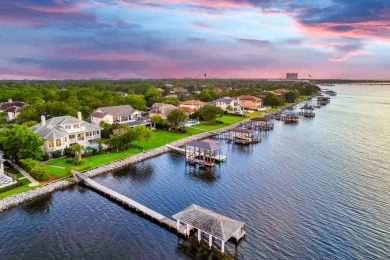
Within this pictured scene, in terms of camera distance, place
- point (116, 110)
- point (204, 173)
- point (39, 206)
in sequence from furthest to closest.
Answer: point (116, 110), point (204, 173), point (39, 206)

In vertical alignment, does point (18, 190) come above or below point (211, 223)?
below

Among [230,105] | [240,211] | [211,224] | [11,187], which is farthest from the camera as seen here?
[230,105]

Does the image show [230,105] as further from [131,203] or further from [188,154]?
[131,203]

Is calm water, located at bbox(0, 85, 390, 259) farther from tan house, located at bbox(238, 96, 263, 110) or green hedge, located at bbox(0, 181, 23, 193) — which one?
tan house, located at bbox(238, 96, 263, 110)

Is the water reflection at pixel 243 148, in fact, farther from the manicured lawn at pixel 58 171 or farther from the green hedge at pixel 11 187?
→ the green hedge at pixel 11 187

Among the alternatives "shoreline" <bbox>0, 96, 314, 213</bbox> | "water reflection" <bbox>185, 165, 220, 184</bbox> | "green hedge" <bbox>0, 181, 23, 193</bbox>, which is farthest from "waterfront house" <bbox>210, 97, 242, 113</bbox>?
"green hedge" <bbox>0, 181, 23, 193</bbox>

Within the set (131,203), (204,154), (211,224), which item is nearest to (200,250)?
(211,224)

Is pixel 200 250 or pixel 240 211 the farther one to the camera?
pixel 240 211
